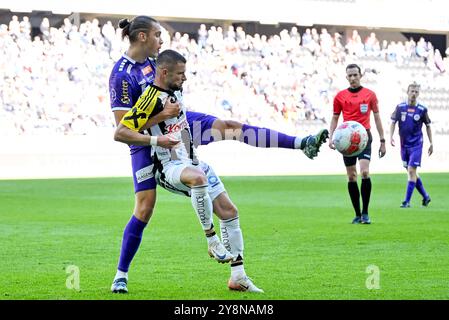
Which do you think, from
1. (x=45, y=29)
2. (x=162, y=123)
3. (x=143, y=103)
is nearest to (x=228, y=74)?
(x=45, y=29)

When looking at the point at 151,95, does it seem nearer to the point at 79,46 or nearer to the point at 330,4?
the point at 79,46

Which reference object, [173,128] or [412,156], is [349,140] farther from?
[412,156]

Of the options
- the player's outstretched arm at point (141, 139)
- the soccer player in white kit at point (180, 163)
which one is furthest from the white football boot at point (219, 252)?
the player's outstretched arm at point (141, 139)

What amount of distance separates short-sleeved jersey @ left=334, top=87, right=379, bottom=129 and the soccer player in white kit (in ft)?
22.4

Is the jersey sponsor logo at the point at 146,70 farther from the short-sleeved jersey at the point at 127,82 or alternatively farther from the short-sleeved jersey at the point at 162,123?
the short-sleeved jersey at the point at 162,123

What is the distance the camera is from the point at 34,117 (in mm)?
31375

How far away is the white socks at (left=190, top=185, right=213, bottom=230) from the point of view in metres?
6.91

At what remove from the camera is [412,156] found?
17.3 m

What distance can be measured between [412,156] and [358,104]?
152 inches

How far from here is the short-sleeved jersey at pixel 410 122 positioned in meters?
17.4

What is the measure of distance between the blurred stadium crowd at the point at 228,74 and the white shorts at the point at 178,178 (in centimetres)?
2367

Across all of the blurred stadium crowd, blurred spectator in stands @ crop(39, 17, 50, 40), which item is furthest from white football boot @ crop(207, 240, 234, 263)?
blurred spectator in stands @ crop(39, 17, 50, 40)

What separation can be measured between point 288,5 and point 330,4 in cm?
216

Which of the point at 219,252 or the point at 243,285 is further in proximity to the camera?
the point at 243,285
